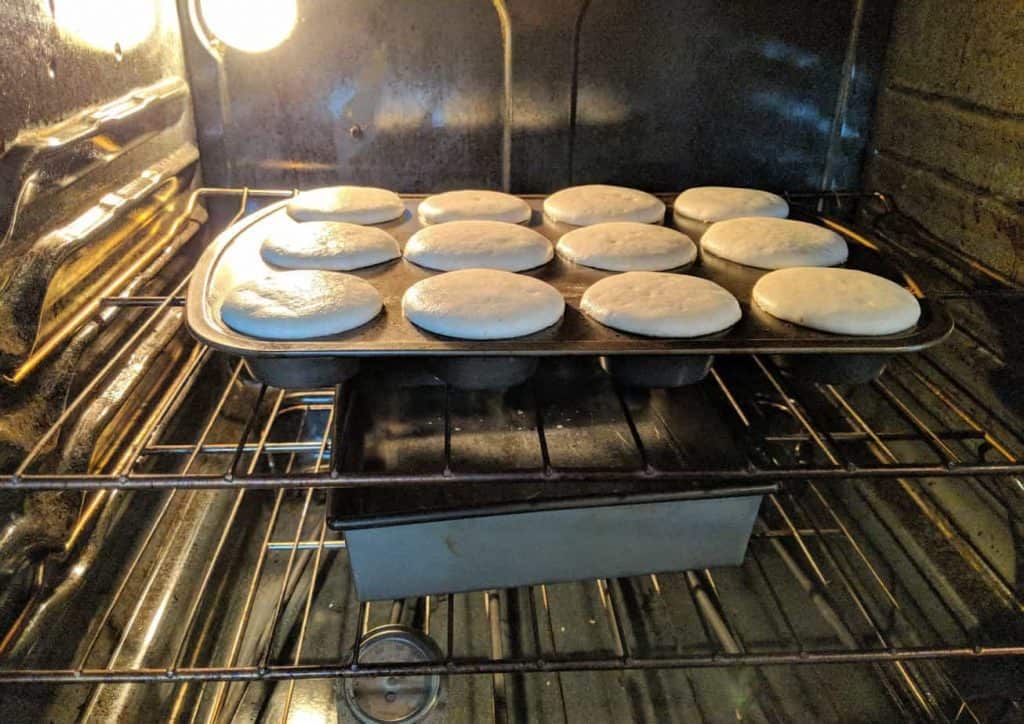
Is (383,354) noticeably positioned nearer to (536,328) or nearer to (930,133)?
(536,328)

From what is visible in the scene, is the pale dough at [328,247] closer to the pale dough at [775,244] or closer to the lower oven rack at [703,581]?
the lower oven rack at [703,581]

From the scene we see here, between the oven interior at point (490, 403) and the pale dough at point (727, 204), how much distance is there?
15cm

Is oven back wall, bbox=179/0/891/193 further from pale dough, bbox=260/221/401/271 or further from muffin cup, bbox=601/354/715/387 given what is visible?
muffin cup, bbox=601/354/715/387

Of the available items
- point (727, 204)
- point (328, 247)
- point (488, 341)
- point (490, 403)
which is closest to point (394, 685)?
point (490, 403)

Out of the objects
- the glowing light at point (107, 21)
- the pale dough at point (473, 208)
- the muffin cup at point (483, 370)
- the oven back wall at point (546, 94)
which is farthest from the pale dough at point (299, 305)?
the oven back wall at point (546, 94)

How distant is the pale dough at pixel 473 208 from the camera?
1.53m

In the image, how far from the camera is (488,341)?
3.44 ft

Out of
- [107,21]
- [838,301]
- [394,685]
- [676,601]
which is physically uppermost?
[107,21]

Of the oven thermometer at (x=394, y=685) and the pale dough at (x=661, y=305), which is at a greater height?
the pale dough at (x=661, y=305)

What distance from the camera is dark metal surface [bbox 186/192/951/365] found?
3.31ft

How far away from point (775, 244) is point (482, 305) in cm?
64

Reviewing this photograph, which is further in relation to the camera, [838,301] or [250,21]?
[250,21]

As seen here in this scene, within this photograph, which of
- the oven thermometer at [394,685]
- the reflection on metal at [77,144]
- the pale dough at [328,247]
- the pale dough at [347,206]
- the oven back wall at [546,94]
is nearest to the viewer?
the reflection on metal at [77,144]

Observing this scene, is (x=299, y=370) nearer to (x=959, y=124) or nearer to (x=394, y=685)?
(x=394, y=685)
